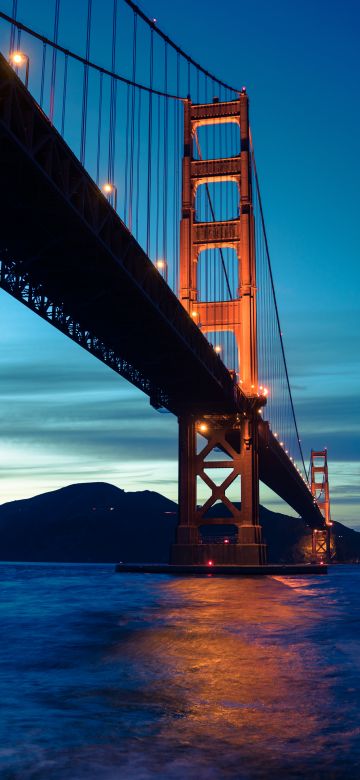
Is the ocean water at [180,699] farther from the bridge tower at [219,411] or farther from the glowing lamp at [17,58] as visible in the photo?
the bridge tower at [219,411]

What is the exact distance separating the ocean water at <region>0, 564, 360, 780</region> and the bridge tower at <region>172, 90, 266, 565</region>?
30.2 m

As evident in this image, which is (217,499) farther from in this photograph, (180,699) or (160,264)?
(180,699)

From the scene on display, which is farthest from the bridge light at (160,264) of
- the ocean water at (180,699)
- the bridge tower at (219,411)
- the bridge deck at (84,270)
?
the ocean water at (180,699)

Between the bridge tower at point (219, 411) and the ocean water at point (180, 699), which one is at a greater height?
the bridge tower at point (219, 411)

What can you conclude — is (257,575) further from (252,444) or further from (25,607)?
(25,607)

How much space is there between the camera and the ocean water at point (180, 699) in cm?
543

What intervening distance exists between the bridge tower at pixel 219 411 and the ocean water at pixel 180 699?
3021 cm

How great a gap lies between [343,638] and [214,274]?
43.4m

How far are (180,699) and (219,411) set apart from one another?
3993cm

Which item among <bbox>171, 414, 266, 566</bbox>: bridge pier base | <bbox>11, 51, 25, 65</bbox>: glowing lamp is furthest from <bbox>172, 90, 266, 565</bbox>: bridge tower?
<bbox>11, 51, 25, 65</bbox>: glowing lamp

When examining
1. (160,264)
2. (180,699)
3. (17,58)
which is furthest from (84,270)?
(180,699)

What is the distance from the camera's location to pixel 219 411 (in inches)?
1877

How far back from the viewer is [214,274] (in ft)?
183

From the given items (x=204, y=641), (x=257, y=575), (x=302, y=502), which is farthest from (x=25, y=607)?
(x=302, y=502)
